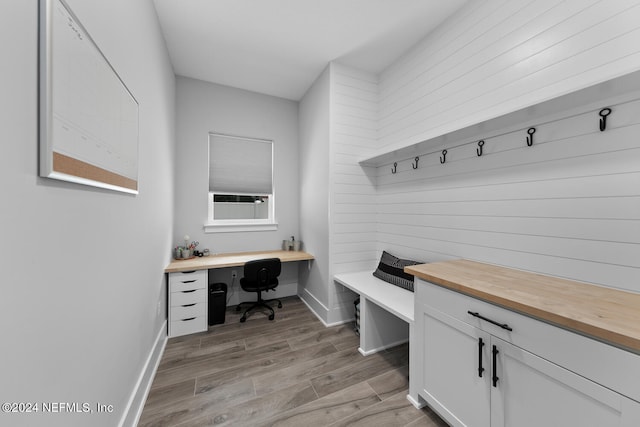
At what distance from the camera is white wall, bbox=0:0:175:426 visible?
2.13 ft

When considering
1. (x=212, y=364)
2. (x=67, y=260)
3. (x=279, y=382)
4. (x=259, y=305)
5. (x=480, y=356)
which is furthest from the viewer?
(x=259, y=305)

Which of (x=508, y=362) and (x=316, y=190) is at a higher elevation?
(x=316, y=190)

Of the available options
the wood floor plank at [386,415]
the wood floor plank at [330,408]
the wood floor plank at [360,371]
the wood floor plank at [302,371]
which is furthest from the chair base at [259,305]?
the wood floor plank at [386,415]

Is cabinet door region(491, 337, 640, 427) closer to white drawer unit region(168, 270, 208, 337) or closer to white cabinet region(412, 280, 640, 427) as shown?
white cabinet region(412, 280, 640, 427)

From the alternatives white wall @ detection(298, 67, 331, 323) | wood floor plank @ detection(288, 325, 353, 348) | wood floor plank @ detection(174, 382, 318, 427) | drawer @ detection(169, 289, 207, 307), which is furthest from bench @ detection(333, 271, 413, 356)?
drawer @ detection(169, 289, 207, 307)

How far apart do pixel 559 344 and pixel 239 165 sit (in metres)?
3.72

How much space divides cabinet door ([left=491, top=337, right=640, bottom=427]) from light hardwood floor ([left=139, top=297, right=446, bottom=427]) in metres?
0.65

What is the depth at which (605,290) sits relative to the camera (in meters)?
1.23

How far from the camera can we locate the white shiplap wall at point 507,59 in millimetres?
1277

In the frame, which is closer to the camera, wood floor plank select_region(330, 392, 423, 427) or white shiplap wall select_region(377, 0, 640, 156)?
white shiplap wall select_region(377, 0, 640, 156)

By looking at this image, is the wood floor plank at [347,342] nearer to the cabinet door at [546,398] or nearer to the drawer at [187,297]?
the cabinet door at [546,398]

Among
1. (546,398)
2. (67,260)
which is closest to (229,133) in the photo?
(67,260)

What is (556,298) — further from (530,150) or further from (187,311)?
(187,311)

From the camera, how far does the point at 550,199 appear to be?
1.49 meters
